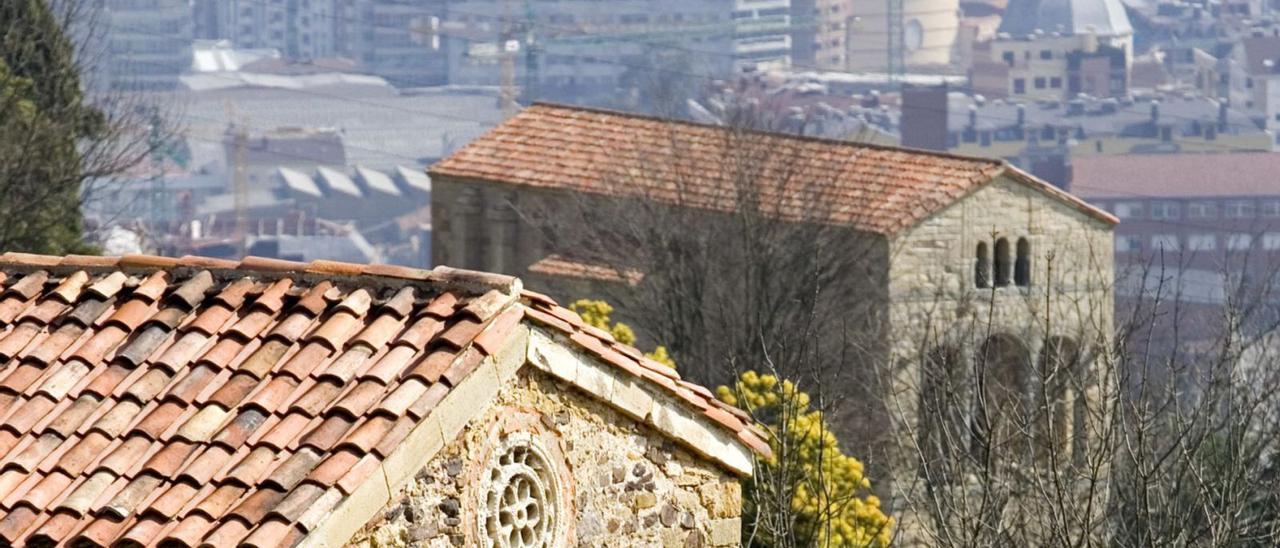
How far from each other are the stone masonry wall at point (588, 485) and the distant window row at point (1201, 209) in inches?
6182

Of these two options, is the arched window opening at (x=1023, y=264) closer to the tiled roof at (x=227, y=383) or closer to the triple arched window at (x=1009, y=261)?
the triple arched window at (x=1009, y=261)

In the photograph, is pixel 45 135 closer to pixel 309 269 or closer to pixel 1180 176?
pixel 309 269

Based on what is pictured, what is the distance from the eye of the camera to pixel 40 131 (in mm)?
35562

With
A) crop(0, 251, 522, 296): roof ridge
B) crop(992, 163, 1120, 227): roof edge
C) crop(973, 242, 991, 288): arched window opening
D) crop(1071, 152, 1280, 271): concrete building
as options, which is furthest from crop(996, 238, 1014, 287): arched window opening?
crop(1071, 152, 1280, 271): concrete building

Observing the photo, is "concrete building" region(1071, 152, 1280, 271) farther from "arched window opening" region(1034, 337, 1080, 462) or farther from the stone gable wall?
"arched window opening" region(1034, 337, 1080, 462)

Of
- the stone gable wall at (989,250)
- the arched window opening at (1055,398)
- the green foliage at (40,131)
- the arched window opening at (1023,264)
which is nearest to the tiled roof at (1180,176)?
the stone gable wall at (989,250)

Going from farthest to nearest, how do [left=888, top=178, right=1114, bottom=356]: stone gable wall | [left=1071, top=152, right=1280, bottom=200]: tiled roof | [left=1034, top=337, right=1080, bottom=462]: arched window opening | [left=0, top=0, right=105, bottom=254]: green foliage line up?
[left=1071, top=152, right=1280, bottom=200]: tiled roof → [left=888, top=178, right=1114, bottom=356]: stone gable wall → [left=0, top=0, right=105, bottom=254]: green foliage → [left=1034, top=337, right=1080, bottom=462]: arched window opening

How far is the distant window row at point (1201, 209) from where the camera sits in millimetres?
167375

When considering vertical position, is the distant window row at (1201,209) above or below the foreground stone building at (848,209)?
below

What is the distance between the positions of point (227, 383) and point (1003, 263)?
32049mm

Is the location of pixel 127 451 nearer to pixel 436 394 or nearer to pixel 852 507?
pixel 436 394

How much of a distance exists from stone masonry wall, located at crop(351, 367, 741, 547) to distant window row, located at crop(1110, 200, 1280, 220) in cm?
15703

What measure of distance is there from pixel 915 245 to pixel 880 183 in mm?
1964

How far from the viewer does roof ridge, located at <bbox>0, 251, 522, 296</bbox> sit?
11.0m
